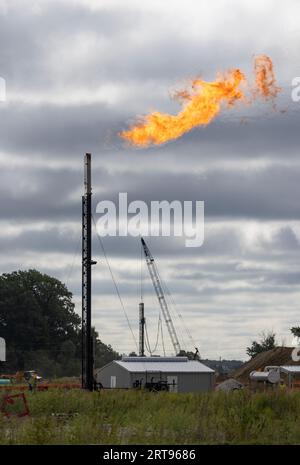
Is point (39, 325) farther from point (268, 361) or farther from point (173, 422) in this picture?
point (173, 422)

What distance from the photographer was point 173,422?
31.1 m

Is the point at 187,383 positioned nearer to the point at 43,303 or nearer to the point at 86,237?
the point at 86,237

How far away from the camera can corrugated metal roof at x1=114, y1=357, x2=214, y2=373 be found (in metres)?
91.5

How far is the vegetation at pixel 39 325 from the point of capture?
510 feet

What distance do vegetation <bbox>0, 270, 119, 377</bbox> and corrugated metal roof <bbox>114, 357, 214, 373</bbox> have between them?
5850 cm

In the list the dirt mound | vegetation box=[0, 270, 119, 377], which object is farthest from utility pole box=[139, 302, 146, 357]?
vegetation box=[0, 270, 119, 377]

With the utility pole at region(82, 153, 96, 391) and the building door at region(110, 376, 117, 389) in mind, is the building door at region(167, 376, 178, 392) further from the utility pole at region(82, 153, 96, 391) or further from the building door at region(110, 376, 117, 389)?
the utility pole at region(82, 153, 96, 391)

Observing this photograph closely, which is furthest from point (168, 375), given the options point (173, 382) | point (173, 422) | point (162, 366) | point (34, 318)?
point (34, 318)

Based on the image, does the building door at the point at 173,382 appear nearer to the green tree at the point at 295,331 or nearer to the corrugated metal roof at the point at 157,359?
the corrugated metal roof at the point at 157,359

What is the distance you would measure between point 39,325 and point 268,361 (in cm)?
5117

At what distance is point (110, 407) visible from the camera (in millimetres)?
41531

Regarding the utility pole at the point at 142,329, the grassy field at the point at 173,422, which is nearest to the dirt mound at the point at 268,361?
the utility pole at the point at 142,329

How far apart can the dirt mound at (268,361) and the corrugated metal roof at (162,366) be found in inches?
894

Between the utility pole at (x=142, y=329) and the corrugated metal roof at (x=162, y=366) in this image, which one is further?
the utility pole at (x=142, y=329)
